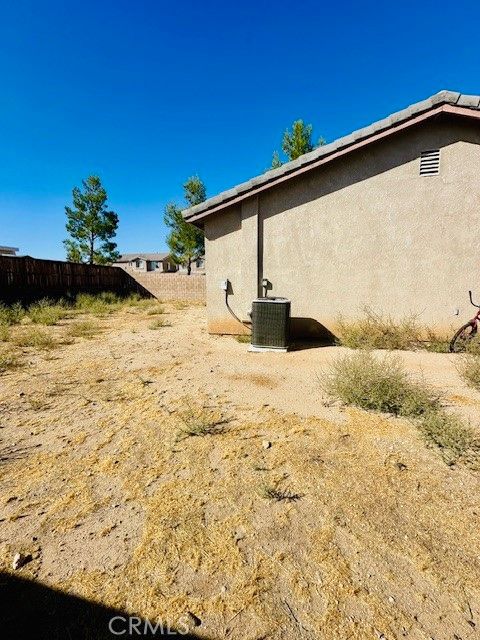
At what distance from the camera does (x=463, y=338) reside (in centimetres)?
680

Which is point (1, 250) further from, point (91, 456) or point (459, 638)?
point (459, 638)

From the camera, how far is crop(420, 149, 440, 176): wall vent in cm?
699

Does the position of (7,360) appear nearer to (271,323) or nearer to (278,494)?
(271,323)

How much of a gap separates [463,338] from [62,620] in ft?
25.8

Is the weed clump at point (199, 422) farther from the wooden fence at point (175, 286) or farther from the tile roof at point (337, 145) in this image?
the wooden fence at point (175, 286)

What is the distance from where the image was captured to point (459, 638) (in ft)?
5.12

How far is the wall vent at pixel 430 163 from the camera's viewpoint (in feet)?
22.9

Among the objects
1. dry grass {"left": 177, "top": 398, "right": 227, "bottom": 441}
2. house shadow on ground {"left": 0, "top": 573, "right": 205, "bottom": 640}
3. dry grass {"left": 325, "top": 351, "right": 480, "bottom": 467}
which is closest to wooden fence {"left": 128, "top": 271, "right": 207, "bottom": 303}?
dry grass {"left": 325, "top": 351, "right": 480, "bottom": 467}

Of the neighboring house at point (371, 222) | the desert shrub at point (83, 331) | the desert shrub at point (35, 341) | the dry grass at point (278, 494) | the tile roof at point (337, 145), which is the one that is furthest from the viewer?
the desert shrub at point (83, 331)

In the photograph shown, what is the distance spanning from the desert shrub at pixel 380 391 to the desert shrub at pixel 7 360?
18.7ft

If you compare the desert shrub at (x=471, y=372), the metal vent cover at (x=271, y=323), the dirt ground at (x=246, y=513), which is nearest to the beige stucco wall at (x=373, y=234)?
the metal vent cover at (x=271, y=323)

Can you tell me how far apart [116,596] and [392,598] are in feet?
5.09

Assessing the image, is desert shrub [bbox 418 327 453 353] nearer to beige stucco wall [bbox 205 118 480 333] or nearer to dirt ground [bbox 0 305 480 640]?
beige stucco wall [bbox 205 118 480 333]

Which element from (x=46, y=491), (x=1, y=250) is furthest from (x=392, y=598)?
(x=1, y=250)
